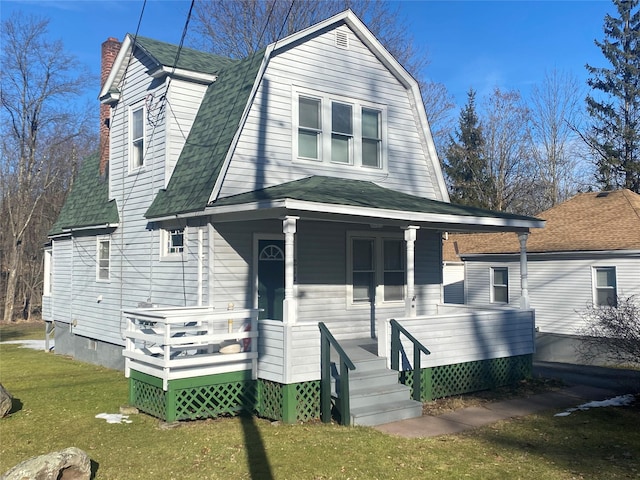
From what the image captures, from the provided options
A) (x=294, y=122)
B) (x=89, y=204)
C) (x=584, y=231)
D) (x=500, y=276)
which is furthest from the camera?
(x=500, y=276)

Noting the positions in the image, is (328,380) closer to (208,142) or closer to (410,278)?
(410,278)

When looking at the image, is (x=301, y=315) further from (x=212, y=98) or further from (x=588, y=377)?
(x=588, y=377)

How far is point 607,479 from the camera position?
248 inches

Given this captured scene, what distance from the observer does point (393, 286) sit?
13602 millimetres

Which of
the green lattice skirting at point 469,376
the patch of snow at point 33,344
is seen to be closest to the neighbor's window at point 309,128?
the green lattice skirting at point 469,376

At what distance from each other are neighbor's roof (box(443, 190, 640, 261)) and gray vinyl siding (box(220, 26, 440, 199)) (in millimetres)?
7749

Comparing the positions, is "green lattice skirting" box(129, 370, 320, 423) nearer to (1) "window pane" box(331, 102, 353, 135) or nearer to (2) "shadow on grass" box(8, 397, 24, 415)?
(2) "shadow on grass" box(8, 397, 24, 415)

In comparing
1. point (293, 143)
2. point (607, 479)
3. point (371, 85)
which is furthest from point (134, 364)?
point (371, 85)

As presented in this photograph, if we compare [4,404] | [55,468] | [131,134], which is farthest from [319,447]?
[131,134]

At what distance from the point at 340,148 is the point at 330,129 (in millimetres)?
522

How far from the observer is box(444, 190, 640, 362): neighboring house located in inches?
724

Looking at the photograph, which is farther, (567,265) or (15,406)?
(567,265)

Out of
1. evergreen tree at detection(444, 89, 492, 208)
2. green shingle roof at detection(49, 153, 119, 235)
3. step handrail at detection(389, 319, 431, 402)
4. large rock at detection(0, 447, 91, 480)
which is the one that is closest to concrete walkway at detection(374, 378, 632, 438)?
step handrail at detection(389, 319, 431, 402)

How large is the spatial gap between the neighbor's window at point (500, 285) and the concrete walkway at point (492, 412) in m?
9.81
